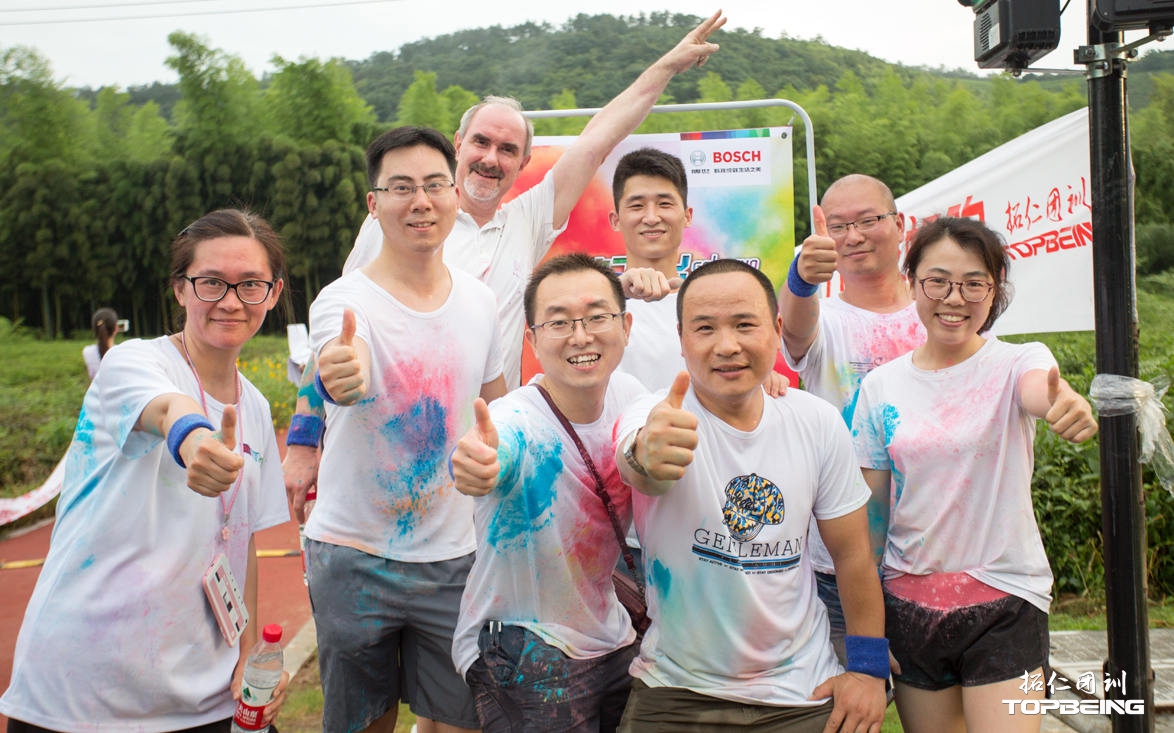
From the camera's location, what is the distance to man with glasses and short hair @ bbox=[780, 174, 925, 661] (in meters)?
2.80

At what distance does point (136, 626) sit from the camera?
80.4 inches

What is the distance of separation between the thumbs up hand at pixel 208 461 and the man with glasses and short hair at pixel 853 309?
5.56ft

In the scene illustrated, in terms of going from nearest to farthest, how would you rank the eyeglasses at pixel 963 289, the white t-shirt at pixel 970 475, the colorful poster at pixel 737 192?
the white t-shirt at pixel 970 475, the eyeglasses at pixel 963 289, the colorful poster at pixel 737 192

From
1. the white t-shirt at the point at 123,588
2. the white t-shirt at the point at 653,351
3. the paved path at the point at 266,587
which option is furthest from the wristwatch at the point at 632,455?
the paved path at the point at 266,587

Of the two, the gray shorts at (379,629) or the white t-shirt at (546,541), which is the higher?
the white t-shirt at (546,541)

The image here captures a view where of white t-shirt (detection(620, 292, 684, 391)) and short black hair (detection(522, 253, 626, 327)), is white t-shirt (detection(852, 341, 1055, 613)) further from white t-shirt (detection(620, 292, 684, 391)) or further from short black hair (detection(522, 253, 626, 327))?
short black hair (detection(522, 253, 626, 327))

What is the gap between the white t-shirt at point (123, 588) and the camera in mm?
2006

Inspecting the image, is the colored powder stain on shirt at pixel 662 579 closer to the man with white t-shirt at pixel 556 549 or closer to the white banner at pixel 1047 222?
the man with white t-shirt at pixel 556 549

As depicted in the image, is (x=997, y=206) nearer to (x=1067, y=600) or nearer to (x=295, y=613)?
(x=1067, y=600)

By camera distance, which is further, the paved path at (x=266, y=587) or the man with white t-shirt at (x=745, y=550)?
the paved path at (x=266, y=587)

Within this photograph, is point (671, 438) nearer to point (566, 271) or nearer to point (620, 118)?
point (566, 271)

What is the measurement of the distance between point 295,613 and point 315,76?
23047 millimetres

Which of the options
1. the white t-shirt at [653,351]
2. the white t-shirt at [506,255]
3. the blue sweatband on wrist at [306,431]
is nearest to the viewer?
the blue sweatband on wrist at [306,431]

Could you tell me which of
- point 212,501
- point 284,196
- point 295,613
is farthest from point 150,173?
point 212,501
